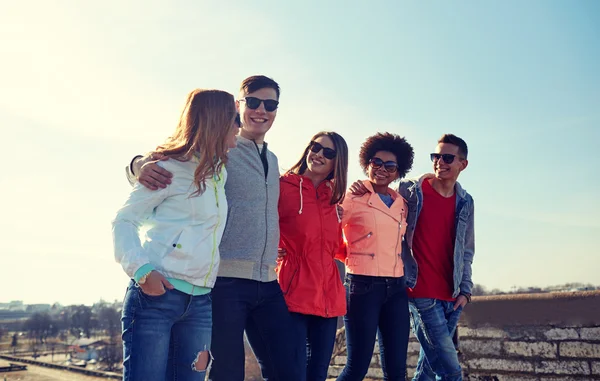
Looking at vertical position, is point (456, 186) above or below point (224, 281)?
above

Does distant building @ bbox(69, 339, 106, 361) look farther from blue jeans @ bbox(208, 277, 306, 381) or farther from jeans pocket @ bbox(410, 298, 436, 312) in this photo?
blue jeans @ bbox(208, 277, 306, 381)

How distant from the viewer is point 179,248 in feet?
7.34

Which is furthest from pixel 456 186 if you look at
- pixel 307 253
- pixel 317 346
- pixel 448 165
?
pixel 317 346

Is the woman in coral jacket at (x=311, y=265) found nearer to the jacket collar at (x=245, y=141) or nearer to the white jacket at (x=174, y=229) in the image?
the jacket collar at (x=245, y=141)

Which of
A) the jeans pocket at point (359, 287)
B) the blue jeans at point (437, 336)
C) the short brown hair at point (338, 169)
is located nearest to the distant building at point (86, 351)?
the blue jeans at point (437, 336)

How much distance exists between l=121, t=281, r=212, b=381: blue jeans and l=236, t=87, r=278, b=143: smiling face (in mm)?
1040

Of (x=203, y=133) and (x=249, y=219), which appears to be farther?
(x=249, y=219)

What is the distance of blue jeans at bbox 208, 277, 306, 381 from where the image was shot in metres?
2.49

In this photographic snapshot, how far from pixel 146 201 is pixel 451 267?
2505 millimetres

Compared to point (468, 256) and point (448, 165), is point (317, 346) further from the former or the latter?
point (448, 165)

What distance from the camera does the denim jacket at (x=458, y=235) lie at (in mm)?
3758

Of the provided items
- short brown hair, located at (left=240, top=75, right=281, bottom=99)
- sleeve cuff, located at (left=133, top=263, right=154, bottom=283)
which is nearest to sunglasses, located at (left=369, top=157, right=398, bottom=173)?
short brown hair, located at (left=240, top=75, right=281, bottom=99)

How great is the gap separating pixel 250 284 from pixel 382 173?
1607 mm

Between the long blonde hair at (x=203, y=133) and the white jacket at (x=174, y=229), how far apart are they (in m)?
0.05
